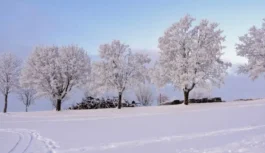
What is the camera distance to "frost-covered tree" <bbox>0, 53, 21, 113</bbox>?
50750 millimetres

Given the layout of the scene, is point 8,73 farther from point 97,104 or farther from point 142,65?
point 142,65

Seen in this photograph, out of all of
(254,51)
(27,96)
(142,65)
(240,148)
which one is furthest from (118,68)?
(240,148)

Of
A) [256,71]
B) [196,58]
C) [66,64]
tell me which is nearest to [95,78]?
[66,64]

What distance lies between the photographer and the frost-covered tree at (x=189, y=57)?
38.3 meters

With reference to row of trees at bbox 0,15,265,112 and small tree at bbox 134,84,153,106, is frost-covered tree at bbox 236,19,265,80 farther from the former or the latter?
small tree at bbox 134,84,153,106

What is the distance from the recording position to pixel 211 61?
3922cm

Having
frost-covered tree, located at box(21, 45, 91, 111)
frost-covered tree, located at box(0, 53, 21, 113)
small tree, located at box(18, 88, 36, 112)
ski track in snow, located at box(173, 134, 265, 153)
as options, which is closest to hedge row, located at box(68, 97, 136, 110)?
frost-covered tree, located at box(21, 45, 91, 111)

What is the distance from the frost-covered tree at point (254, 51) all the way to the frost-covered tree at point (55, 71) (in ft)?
79.4

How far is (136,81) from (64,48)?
45.5ft

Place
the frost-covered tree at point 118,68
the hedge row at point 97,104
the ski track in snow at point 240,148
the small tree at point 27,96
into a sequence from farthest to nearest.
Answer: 1. the small tree at point 27,96
2. the hedge row at point 97,104
3. the frost-covered tree at point 118,68
4. the ski track in snow at point 240,148

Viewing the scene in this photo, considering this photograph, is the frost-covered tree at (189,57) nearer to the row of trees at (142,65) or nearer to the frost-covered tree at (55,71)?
the row of trees at (142,65)

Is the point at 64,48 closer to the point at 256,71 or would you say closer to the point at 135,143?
the point at 256,71

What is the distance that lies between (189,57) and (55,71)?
20.7 m

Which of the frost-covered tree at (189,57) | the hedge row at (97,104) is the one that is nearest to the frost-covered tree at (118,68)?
the frost-covered tree at (189,57)
